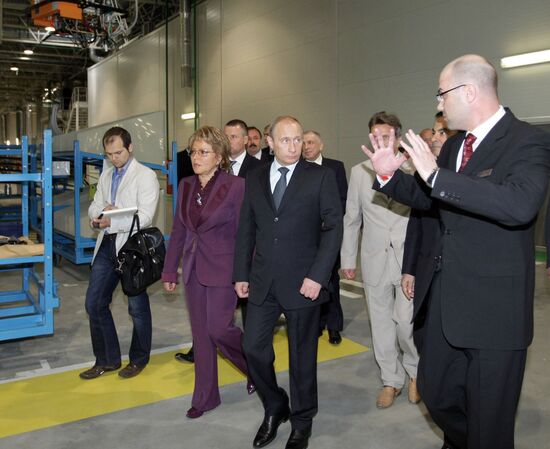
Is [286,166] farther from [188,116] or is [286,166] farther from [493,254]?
[188,116]

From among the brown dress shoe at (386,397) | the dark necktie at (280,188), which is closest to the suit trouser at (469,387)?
the dark necktie at (280,188)

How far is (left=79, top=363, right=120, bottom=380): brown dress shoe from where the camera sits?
4.04 metres

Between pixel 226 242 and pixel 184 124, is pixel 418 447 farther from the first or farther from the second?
pixel 184 124

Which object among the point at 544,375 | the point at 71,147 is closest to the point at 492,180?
the point at 544,375

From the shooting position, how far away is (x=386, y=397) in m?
3.55

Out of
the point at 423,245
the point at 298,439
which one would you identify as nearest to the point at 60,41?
the point at 298,439

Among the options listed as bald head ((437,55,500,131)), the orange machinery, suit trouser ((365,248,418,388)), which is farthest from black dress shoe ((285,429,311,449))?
the orange machinery

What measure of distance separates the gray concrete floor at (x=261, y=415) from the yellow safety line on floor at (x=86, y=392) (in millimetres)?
101

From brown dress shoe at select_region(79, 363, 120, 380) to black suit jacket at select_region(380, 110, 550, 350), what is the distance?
2784mm

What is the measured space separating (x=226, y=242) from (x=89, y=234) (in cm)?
459

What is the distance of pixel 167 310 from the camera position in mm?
5930

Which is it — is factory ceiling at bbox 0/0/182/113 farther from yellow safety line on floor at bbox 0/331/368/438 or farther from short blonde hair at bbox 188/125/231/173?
yellow safety line on floor at bbox 0/331/368/438

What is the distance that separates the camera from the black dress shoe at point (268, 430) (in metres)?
3.00

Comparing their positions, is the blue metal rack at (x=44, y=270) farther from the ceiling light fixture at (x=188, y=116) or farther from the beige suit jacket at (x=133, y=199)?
the ceiling light fixture at (x=188, y=116)
